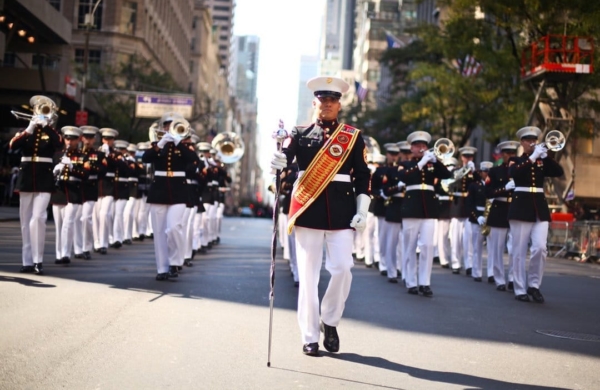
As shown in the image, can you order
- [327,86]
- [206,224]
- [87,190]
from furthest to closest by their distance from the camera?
[206,224] → [87,190] → [327,86]

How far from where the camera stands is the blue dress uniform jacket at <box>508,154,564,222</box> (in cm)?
1411

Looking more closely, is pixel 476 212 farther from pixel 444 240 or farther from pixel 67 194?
pixel 67 194

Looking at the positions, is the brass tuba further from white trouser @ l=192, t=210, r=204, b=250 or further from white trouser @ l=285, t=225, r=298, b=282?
white trouser @ l=285, t=225, r=298, b=282

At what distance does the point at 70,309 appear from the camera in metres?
10.4

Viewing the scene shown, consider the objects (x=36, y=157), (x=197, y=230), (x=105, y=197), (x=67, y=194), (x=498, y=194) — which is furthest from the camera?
(x=197, y=230)

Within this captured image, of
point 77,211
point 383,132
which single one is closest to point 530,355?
point 77,211

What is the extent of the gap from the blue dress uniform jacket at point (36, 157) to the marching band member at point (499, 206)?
22.2ft

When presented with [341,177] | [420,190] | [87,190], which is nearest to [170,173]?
[420,190]

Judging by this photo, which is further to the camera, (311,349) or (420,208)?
(420,208)

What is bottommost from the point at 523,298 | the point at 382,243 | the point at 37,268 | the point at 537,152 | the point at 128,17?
the point at 523,298

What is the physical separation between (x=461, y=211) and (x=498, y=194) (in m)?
4.72

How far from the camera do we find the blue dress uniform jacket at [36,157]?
14016 mm

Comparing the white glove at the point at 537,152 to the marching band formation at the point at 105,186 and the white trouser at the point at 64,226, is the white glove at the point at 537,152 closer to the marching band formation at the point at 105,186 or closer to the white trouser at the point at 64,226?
the marching band formation at the point at 105,186

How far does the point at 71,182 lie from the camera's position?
55.5ft
